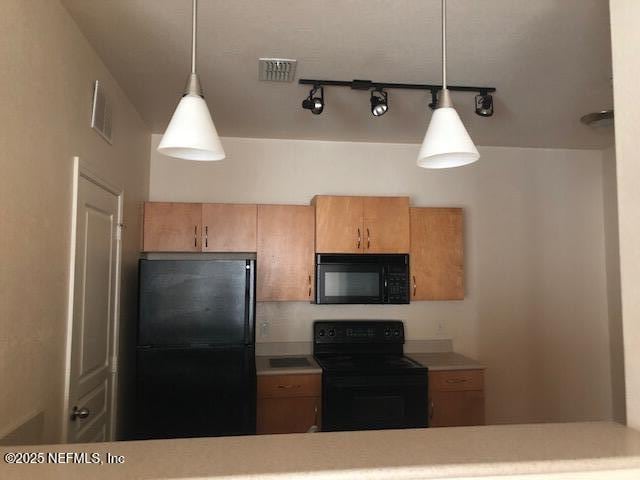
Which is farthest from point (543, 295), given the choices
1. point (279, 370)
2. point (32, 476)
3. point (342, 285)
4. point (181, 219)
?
point (32, 476)

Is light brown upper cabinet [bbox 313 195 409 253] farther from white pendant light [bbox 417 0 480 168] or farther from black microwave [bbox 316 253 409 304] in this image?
white pendant light [bbox 417 0 480 168]

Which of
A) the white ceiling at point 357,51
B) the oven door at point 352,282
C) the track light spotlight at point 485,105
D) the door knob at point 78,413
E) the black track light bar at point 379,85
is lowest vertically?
the door knob at point 78,413

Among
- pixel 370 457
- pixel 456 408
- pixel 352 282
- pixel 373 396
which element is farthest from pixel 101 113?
pixel 456 408

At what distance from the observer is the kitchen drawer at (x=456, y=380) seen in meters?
3.12

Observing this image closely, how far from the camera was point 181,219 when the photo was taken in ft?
10.6

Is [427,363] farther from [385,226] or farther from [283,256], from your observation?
[283,256]

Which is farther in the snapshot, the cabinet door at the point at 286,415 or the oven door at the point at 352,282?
the oven door at the point at 352,282

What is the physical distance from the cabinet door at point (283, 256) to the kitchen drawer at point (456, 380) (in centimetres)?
105

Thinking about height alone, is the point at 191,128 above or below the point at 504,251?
above

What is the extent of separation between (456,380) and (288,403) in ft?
3.89

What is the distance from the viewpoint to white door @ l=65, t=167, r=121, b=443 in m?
1.95

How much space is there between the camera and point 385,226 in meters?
3.33

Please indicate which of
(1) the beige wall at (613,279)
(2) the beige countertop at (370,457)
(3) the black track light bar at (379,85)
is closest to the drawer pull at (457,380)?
(1) the beige wall at (613,279)

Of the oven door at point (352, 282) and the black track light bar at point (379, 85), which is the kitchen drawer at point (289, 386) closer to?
the oven door at point (352, 282)
